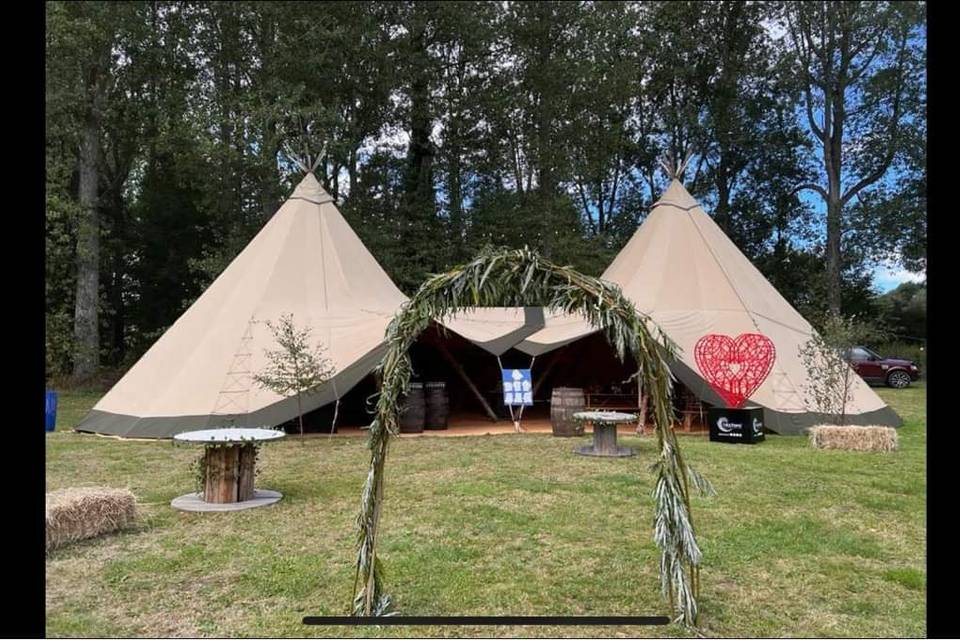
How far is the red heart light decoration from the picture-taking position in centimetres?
938

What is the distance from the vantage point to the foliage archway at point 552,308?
3240 millimetres

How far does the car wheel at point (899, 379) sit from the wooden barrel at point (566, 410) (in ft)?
40.5

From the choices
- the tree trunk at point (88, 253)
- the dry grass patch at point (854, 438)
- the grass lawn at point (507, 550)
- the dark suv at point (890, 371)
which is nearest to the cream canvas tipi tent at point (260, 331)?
the grass lawn at point (507, 550)

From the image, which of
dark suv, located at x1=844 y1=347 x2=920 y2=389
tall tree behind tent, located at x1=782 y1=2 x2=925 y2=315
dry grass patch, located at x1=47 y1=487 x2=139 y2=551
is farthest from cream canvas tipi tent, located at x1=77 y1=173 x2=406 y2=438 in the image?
dark suv, located at x1=844 y1=347 x2=920 y2=389

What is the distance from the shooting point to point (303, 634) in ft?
10.6

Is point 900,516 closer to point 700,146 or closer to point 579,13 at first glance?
point 579,13

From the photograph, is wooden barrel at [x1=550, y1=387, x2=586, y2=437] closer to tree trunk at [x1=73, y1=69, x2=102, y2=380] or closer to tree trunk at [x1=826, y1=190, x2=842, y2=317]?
tree trunk at [x1=73, y1=69, x2=102, y2=380]

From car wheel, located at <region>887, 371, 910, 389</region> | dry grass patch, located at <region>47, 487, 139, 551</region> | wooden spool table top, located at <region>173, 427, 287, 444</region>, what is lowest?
dry grass patch, located at <region>47, 487, 139, 551</region>

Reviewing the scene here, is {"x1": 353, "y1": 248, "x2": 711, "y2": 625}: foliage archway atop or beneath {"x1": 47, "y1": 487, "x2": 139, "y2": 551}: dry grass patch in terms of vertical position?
atop

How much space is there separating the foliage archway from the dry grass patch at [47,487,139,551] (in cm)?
231

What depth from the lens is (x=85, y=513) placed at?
4.64 m

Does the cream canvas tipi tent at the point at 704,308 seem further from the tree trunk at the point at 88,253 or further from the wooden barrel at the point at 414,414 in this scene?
the tree trunk at the point at 88,253

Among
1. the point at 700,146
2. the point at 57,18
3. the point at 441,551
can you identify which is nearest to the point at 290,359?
the point at 441,551

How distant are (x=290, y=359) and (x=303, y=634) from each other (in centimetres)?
594
